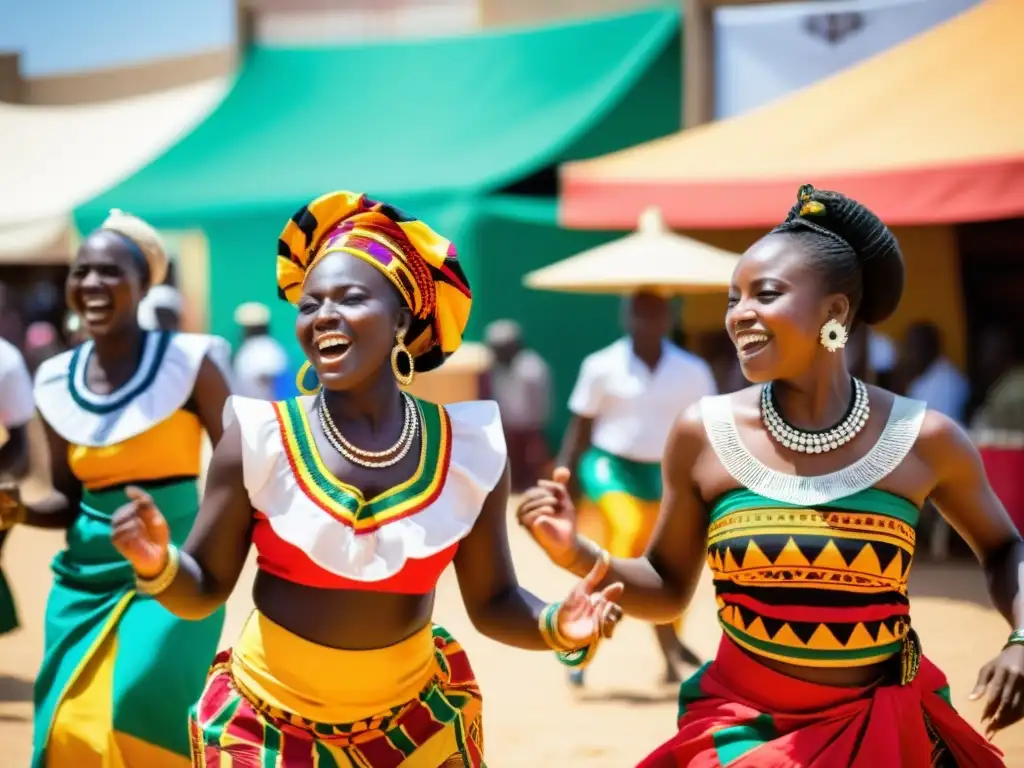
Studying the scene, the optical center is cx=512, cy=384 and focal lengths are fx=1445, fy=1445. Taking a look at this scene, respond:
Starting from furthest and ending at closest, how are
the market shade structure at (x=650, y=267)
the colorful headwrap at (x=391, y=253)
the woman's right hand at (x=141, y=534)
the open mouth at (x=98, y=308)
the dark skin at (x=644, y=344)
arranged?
the market shade structure at (x=650, y=267) < the dark skin at (x=644, y=344) < the open mouth at (x=98, y=308) < the colorful headwrap at (x=391, y=253) < the woman's right hand at (x=141, y=534)

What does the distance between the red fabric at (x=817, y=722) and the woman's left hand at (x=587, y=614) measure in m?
0.37

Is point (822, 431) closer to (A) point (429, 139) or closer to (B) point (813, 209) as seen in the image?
(B) point (813, 209)

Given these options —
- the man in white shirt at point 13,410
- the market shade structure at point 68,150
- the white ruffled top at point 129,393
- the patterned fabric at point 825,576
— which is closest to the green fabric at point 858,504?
the patterned fabric at point 825,576

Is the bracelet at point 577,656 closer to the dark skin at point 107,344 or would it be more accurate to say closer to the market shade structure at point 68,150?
the dark skin at point 107,344

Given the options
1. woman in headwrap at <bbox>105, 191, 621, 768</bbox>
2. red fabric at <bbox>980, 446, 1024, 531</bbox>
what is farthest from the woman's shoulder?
red fabric at <bbox>980, 446, 1024, 531</bbox>

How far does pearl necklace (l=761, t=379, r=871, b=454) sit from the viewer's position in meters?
3.43

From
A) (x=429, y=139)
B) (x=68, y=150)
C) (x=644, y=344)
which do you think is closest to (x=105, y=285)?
(x=644, y=344)

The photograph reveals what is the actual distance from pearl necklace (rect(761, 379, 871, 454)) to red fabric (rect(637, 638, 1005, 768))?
0.51 m

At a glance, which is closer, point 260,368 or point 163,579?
point 163,579

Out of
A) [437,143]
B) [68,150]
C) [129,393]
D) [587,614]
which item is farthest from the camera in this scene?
[68,150]

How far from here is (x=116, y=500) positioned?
196 inches

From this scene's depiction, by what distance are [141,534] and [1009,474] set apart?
9254mm

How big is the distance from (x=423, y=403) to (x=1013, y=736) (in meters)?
4.55

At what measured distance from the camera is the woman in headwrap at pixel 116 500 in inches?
184
